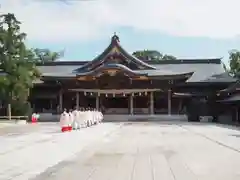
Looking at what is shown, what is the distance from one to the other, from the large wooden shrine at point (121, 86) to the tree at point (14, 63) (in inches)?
245

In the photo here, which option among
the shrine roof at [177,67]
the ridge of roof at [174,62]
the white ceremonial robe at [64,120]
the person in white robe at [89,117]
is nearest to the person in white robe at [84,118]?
the person in white robe at [89,117]

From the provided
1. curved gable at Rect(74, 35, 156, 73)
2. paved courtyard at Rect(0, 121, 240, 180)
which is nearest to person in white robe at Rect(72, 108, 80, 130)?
paved courtyard at Rect(0, 121, 240, 180)

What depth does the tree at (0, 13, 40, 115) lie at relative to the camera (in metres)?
43.4

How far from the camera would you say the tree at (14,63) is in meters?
43.4

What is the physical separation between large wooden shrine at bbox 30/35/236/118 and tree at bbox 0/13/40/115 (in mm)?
6232

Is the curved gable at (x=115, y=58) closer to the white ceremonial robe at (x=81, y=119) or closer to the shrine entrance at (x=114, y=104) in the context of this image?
the shrine entrance at (x=114, y=104)

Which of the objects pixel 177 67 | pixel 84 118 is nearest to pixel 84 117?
pixel 84 118

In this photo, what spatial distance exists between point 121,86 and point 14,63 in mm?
12516

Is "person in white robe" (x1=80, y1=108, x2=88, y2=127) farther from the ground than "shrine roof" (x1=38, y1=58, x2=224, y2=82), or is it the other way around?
"shrine roof" (x1=38, y1=58, x2=224, y2=82)

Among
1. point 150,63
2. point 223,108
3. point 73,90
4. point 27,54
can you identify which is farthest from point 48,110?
point 223,108

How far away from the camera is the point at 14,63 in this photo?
44.1 metres

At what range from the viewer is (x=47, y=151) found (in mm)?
15297

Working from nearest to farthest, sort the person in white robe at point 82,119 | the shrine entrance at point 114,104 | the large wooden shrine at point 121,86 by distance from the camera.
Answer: the person in white robe at point 82,119, the large wooden shrine at point 121,86, the shrine entrance at point 114,104

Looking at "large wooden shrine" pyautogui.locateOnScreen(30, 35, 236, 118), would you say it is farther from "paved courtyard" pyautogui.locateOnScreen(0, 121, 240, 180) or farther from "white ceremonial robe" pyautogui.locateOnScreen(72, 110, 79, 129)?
"paved courtyard" pyautogui.locateOnScreen(0, 121, 240, 180)
